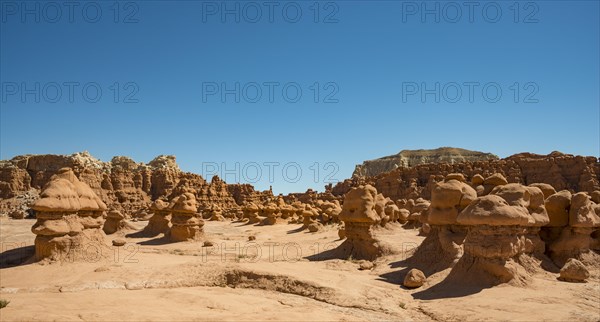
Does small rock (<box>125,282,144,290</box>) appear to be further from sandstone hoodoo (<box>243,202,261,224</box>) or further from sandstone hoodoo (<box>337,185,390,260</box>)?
sandstone hoodoo (<box>243,202,261,224</box>)

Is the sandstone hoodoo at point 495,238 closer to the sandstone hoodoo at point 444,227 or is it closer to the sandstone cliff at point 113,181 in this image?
the sandstone hoodoo at point 444,227

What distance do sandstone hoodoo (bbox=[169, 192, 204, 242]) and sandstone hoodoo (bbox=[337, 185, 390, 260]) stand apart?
9351 millimetres

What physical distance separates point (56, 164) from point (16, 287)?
53222 millimetres

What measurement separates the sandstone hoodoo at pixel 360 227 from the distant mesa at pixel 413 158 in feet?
245

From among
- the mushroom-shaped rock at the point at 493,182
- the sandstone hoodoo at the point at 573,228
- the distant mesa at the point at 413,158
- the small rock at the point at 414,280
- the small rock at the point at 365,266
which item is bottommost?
the small rock at the point at 365,266

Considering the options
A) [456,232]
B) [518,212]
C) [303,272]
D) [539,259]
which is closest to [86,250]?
[303,272]

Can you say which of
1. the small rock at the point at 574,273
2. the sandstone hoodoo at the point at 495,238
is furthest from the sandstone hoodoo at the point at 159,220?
the small rock at the point at 574,273

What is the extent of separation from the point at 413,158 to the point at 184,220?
3236 inches

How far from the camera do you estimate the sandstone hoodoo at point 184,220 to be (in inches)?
824

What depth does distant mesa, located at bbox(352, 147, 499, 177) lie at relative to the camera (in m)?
89.9

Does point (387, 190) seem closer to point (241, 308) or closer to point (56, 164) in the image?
point (56, 164)

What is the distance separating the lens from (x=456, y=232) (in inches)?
468

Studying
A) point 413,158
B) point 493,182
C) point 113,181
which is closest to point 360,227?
point 493,182

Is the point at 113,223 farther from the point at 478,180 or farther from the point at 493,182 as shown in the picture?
the point at 493,182
